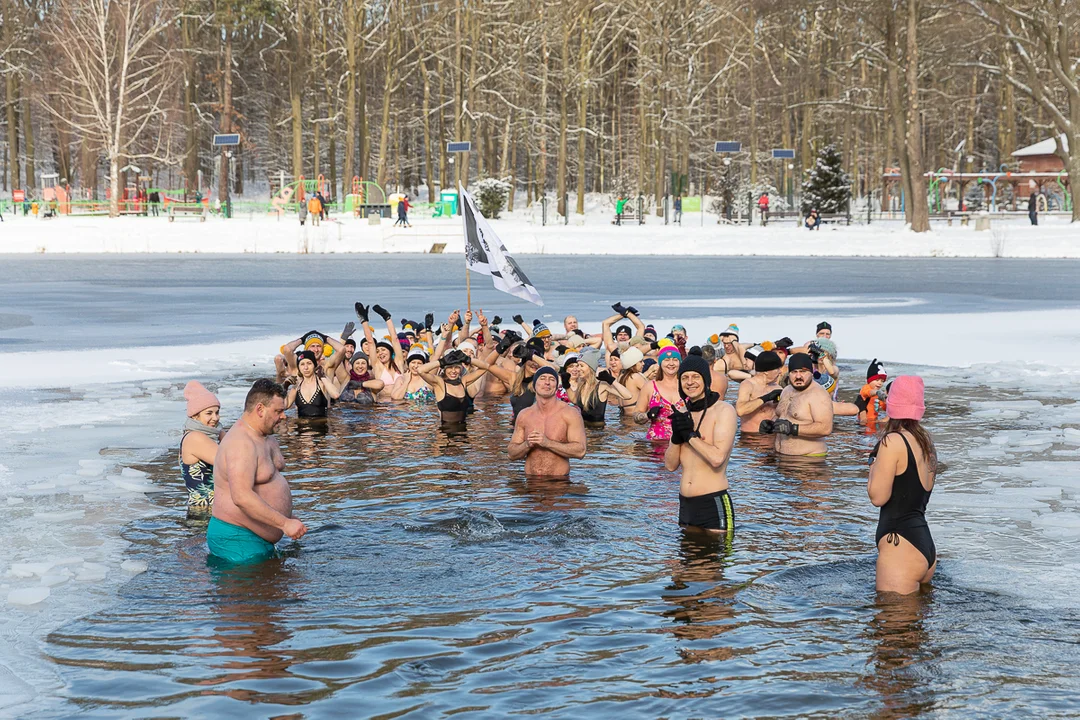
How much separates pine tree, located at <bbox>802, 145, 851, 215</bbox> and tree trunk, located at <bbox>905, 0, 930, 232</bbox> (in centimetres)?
653

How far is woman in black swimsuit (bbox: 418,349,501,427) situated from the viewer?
1284cm

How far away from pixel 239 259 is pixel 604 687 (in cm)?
3496

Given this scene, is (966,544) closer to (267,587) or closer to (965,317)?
(267,587)

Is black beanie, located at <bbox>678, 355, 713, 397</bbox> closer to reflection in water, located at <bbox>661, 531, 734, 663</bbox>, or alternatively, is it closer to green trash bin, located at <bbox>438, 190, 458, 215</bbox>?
reflection in water, located at <bbox>661, 531, 734, 663</bbox>

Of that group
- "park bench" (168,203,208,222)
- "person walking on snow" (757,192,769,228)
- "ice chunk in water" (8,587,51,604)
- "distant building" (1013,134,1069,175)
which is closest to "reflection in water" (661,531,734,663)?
"ice chunk in water" (8,587,51,604)

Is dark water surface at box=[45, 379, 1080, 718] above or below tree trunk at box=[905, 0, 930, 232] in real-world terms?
below

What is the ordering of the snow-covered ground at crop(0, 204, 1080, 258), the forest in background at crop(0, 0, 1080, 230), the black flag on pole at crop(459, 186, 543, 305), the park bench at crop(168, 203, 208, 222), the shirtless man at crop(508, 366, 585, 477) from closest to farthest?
the shirtless man at crop(508, 366, 585, 477) < the black flag on pole at crop(459, 186, 543, 305) < the snow-covered ground at crop(0, 204, 1080, 258) < the forest in background at crop(0, 0, 1080, 230) < the park bench at crop(168, 203, 208, 222)

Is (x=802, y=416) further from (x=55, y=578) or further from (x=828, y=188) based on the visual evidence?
(x=828, y=188)

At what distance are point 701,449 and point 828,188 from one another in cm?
4449

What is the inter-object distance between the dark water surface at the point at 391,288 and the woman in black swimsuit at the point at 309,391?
5951mm

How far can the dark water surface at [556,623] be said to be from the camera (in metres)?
5.65

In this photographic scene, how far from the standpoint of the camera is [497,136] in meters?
67.6

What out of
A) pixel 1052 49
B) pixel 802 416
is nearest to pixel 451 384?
pixel 802 416

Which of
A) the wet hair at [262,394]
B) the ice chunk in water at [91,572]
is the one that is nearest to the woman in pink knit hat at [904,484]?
the wet hair at [262,394]
